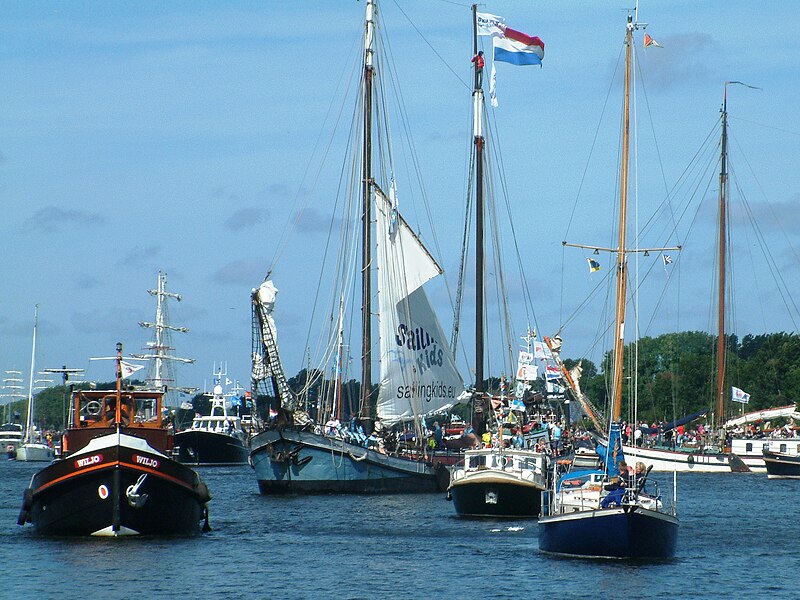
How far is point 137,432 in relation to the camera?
5078 cm

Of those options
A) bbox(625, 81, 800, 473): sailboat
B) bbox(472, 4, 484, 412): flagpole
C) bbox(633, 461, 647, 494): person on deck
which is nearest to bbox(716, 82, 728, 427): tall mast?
bbox(625, 81, 800, 473): sailboat

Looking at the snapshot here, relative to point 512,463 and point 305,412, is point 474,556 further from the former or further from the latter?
point 305,412

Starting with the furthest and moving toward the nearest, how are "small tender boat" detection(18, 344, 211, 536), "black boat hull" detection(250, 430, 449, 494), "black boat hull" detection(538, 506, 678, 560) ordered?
"black boat hull" detection(250, 430, 449, 494) → "small tender boat" detection(18, 344, 211, 536) → "black boat hull" detection(538, 506, 678, 560)

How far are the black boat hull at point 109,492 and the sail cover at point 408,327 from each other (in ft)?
100

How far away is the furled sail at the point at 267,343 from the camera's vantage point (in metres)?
76.2

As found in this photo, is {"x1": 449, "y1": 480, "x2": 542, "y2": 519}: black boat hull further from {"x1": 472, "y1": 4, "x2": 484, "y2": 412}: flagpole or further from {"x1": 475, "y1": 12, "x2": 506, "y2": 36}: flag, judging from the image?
{"x1": 475, "y1": 12, "x2": 506, "y2": 36}: flag

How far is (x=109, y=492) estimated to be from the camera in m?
47.0

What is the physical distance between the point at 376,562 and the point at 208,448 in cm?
9553

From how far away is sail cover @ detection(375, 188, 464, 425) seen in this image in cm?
7950

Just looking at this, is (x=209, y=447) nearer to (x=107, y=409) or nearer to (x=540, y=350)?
(x=540, y=350)

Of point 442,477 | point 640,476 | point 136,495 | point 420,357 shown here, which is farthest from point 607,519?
point 420,357

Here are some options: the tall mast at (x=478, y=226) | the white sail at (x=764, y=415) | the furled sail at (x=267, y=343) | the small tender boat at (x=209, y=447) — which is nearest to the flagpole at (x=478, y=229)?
the tall mast at (x=478, y=226)

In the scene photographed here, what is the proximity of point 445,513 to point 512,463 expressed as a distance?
6.27 m

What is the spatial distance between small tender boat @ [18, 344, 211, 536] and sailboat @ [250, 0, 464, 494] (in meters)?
22.4
